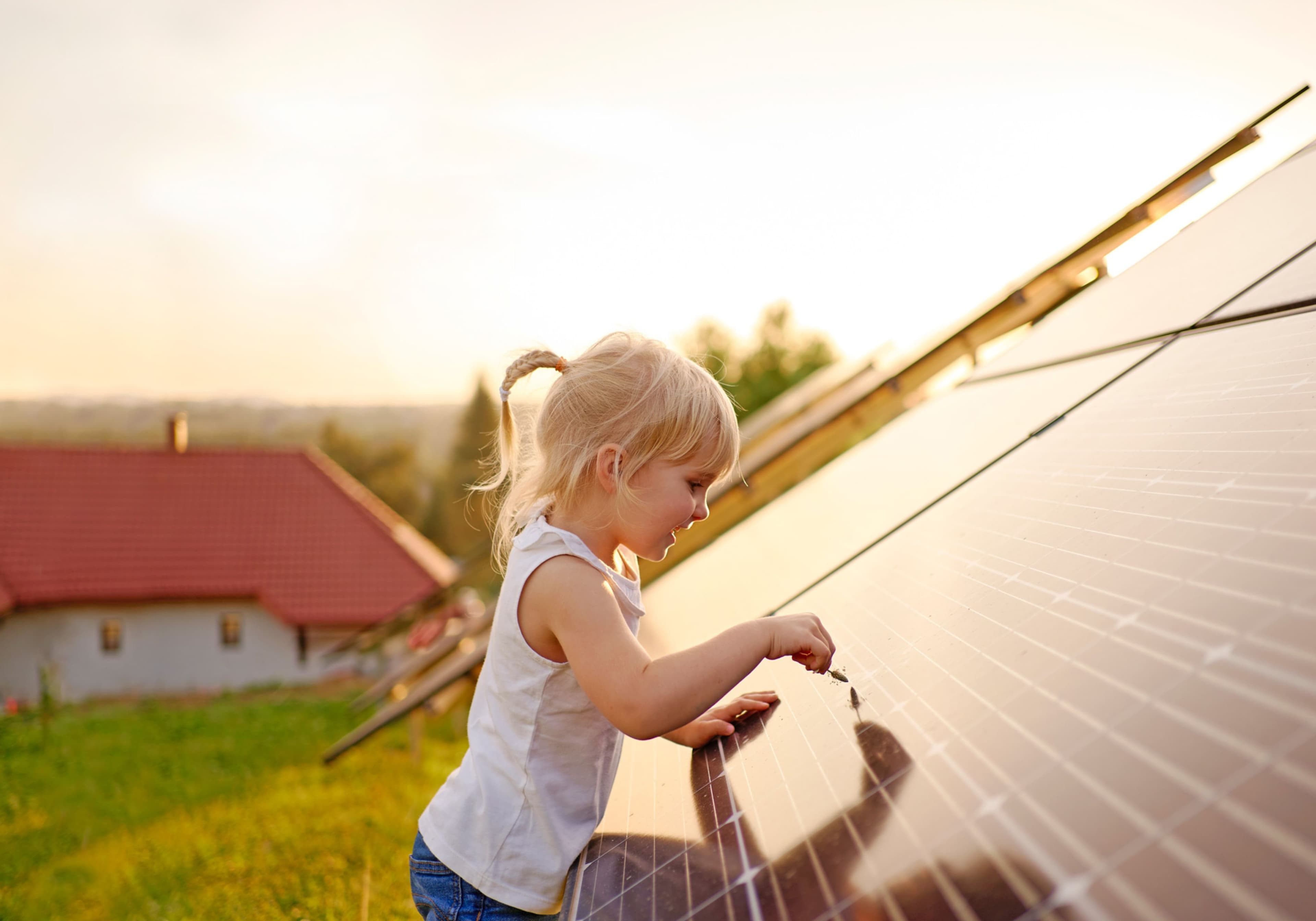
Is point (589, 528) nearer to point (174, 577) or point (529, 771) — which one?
point (529, 771)

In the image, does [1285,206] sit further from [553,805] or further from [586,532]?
[553,805]

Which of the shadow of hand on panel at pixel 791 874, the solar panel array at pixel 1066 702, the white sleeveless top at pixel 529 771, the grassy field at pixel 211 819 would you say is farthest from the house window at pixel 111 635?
the shadow of hand on panel at pixel 791 874

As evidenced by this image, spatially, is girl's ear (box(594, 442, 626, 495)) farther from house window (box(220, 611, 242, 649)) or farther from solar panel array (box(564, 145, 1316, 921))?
house window (box(220, 611, 242, 649))

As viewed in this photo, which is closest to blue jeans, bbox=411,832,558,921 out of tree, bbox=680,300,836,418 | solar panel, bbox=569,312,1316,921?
solar panel, bbox=569,312,1316,921

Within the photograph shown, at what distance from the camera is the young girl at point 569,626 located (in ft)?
5.34

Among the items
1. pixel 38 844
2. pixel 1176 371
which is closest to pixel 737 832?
pixel 1176 371

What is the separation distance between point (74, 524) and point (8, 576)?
2081 mm

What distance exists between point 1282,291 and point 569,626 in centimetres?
138

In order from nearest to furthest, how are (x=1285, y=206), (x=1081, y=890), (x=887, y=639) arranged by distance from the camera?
1. (x=1081, y=890)
2. (x=887, y=639)
3. (x=1285, y=206)

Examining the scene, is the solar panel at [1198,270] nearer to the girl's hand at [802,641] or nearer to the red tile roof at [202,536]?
the girl's hand at [802,641]

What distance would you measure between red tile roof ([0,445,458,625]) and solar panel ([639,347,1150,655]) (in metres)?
22.2

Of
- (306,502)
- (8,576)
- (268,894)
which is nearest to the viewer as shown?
(268,894)

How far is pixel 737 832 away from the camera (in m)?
1.06

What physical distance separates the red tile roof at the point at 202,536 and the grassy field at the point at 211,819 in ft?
37.6
